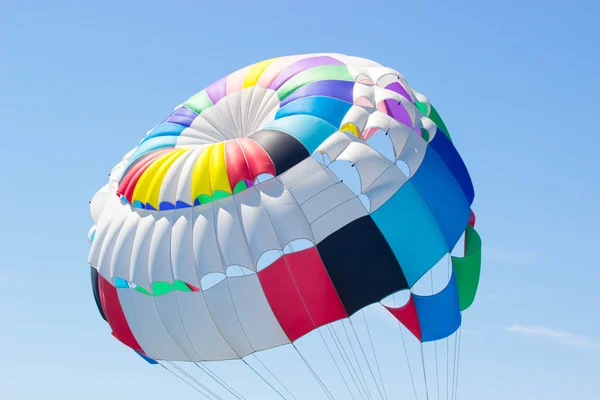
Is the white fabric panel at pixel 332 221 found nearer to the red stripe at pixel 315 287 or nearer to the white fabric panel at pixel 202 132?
the red stripe at pixel 315 287

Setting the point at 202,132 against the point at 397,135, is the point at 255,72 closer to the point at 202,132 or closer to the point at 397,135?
the point at 202,132

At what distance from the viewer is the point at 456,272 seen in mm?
17547

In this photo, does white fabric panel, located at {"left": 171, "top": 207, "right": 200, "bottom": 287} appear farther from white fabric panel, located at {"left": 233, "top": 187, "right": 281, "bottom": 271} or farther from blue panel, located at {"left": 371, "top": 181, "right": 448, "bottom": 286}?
blue panel, located at {"left": 371, "top": 181, "right": 448, "bottom": 286}

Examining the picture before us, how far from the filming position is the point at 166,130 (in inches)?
741

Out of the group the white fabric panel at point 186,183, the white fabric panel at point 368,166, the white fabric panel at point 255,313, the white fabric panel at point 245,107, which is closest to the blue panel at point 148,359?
the white fabric panel at point 255,313

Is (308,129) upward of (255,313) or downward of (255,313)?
upward

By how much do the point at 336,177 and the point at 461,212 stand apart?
2635 mm

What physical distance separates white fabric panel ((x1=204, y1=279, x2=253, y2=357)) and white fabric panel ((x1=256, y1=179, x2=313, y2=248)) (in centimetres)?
133

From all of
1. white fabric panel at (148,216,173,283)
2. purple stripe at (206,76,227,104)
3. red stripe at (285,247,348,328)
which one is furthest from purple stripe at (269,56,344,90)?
red stripe at (285,247,348,328)

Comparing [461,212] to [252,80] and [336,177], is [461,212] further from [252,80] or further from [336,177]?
[252,80]

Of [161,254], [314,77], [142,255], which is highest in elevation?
[314,77]

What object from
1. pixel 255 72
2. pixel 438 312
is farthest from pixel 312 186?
pixel 255 72

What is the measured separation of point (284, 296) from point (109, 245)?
12.0ft

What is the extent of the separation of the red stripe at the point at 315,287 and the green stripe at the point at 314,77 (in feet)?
11.2
